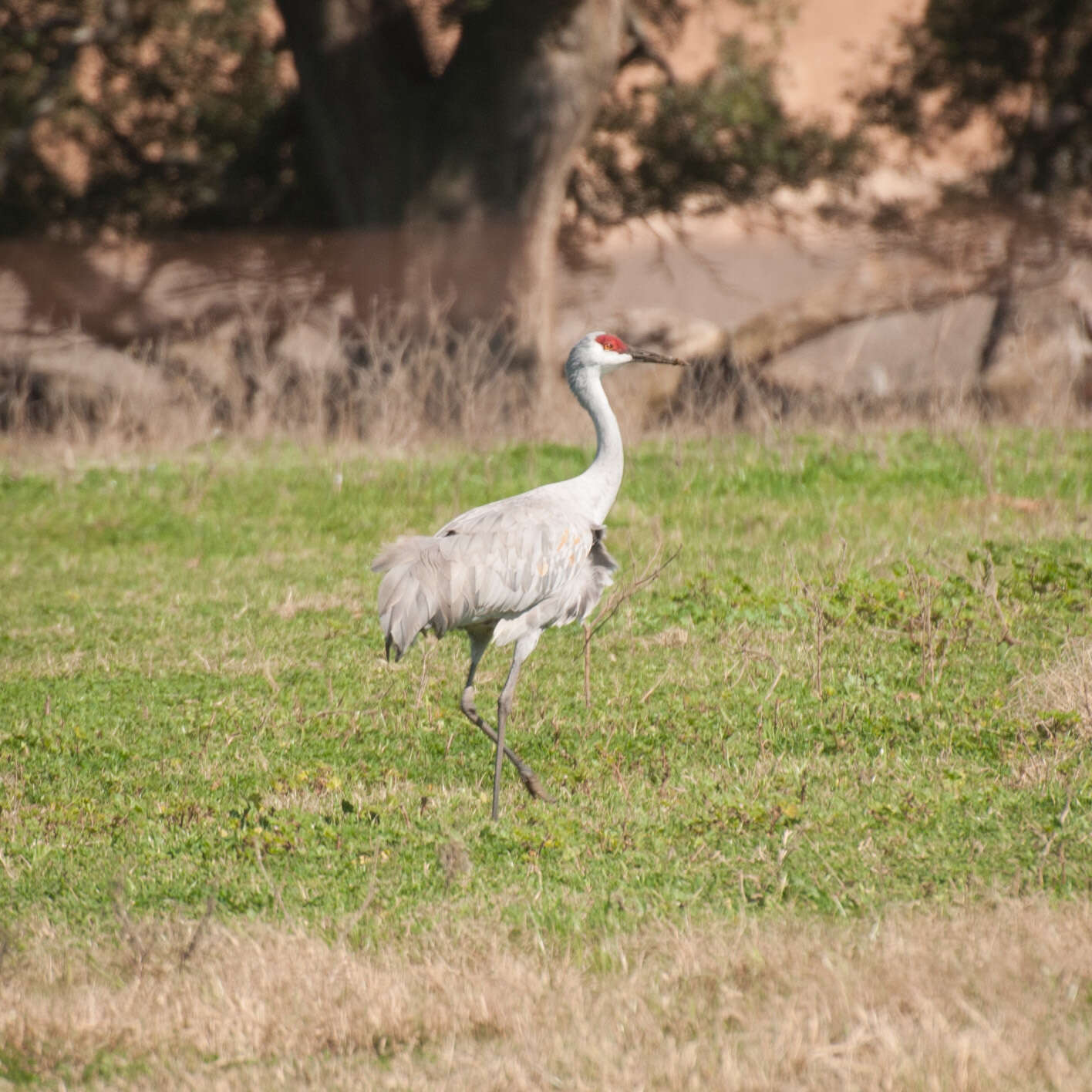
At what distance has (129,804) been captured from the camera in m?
5.26

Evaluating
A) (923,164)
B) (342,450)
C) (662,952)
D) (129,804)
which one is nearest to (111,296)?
(342,450)

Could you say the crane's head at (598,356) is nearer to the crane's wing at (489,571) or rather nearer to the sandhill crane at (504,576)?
the sandhill crane at (504,576)

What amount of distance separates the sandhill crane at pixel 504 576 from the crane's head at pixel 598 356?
0.69 metres

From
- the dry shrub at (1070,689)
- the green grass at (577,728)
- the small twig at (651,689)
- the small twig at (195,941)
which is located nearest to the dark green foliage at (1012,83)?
the green grass at (577,728)

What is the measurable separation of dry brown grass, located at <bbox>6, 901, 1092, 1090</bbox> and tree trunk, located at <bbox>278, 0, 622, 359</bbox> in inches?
486

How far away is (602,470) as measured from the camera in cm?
622

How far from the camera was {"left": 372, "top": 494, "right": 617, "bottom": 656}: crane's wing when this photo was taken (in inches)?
212

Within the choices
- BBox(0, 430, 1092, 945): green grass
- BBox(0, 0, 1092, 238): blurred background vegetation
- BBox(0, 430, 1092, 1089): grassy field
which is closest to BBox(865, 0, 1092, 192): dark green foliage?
BBox(0, 0, 1092, 238): blurred background vegetation

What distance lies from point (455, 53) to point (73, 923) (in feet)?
44.7

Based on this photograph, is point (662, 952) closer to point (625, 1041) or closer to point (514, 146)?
point (625, 1041)

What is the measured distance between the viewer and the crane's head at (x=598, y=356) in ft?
21.7

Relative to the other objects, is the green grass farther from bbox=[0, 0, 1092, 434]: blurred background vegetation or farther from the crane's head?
bbox=[0, 0, 1092, 434]: blurred background vegetation

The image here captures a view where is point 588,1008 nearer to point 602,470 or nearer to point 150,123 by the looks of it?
point 602,470

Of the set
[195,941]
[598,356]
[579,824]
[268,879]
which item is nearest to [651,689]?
[579,824]
